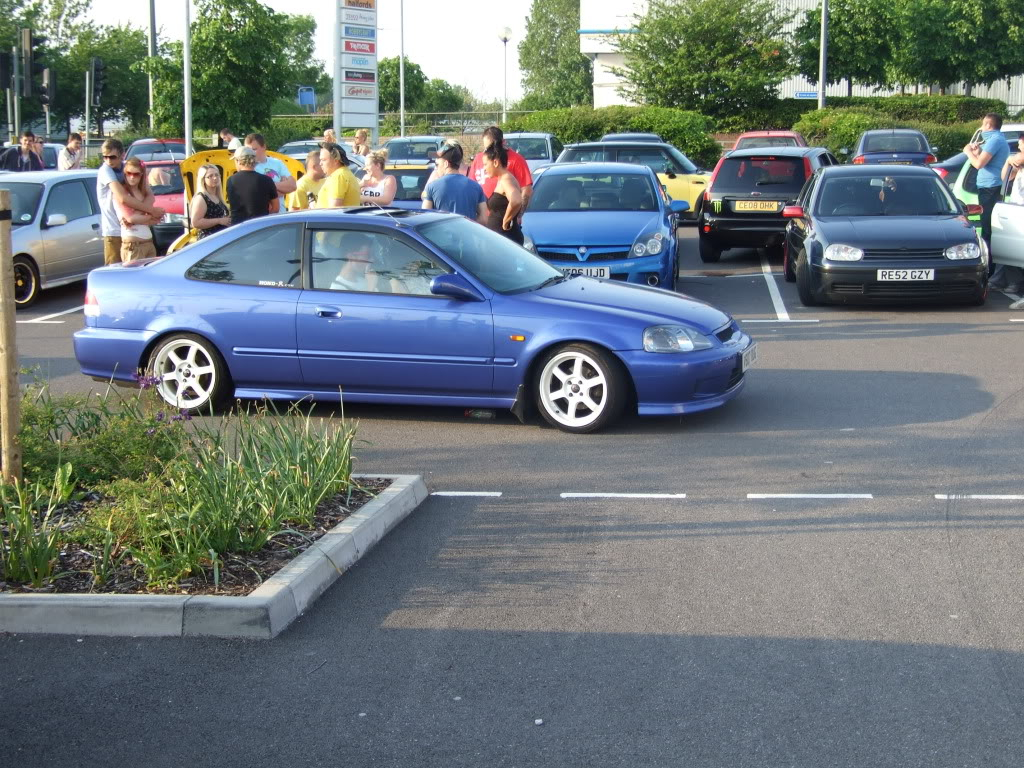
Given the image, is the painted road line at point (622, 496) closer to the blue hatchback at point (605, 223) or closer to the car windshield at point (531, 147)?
the blue hatchback at point (605, 223)

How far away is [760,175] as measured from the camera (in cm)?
1883

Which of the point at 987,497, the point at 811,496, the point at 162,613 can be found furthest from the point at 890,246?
the point at 162,613

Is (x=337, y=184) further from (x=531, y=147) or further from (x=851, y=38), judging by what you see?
(x=851, y=38)

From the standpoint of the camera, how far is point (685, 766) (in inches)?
153

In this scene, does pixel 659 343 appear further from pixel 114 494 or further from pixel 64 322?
pixel 64 322

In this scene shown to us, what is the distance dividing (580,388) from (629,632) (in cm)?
360

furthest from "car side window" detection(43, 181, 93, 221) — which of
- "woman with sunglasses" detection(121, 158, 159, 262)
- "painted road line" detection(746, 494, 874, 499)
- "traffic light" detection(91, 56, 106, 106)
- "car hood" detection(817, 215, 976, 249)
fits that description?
"traffic light" detection(91, 56, 106, 106)

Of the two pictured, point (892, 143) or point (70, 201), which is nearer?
point (70, 201)

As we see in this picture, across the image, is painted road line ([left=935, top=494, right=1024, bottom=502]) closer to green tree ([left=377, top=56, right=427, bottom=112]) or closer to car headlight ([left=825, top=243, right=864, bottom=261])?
car headlight ([left=825, top=243, right=864, bottom=261])

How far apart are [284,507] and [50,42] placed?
68620 mm

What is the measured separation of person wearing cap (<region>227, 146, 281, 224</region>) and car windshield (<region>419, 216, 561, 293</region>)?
10.3 feet

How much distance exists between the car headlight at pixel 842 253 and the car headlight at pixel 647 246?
5.90 feet

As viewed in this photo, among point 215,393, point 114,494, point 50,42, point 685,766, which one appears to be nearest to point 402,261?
point 215,393

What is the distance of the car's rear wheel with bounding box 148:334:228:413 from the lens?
9023 millimetres
